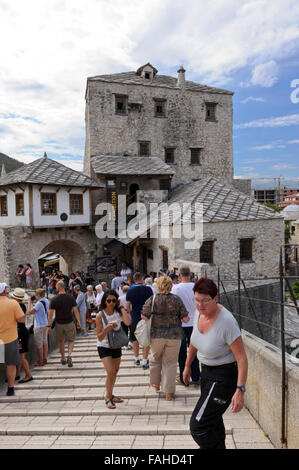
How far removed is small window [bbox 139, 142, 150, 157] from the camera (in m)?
25.7

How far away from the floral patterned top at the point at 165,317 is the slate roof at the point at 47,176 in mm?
14925

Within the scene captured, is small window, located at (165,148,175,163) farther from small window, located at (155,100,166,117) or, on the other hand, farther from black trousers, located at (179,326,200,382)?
black trousers, located at (179,326,200,382)

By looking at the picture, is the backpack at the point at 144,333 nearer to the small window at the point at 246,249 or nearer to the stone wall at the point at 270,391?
the stone wall at the point at 270,391

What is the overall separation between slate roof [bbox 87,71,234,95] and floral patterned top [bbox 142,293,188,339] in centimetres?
2275

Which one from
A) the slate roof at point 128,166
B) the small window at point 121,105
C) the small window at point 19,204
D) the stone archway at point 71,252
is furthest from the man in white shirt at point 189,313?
the small window at point 121,105

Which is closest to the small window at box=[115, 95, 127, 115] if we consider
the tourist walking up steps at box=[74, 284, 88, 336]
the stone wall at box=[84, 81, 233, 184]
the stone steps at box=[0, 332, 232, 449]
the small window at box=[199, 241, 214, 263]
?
the stone wall at box=[84, 81, 233, 184]

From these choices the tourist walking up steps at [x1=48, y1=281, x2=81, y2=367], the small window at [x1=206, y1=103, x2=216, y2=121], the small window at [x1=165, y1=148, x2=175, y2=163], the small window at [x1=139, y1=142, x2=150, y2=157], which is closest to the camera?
the tourist walking up steps at [x1=48, y1=281, x2=81, y2=367]

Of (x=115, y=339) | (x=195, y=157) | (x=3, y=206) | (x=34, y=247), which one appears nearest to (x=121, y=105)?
(x=195, y=157)

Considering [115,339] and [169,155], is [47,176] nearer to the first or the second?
[169,155]

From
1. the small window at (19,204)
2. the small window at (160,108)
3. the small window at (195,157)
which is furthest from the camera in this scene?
the small window at (195,157)

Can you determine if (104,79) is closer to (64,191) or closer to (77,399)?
(64,191)

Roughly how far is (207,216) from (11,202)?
1139 centimetres

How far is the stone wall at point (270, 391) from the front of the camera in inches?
132
